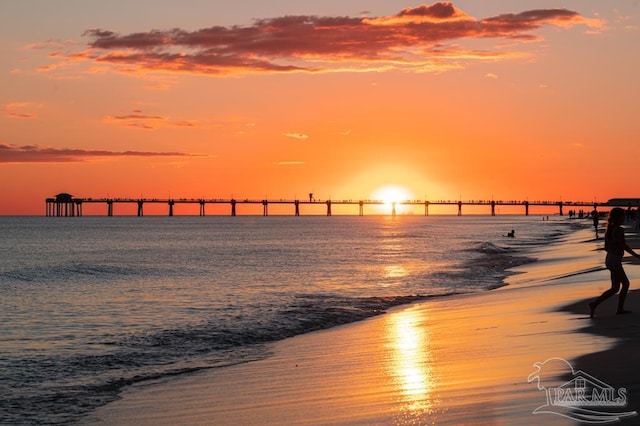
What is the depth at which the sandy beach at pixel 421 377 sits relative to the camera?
1012 cm

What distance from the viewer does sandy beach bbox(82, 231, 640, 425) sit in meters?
10.1

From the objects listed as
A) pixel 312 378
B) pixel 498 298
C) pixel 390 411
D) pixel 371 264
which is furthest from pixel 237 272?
pixel 390 411

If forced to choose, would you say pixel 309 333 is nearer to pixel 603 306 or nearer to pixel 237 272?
pixel 603 306
